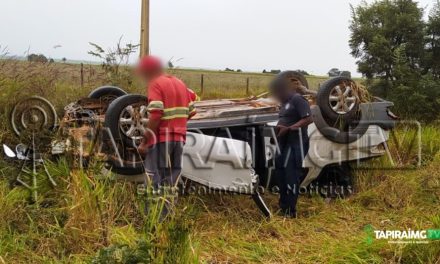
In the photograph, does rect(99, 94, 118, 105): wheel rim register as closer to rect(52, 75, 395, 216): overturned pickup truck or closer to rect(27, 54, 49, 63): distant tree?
rect(52, 75, 395, 216): overturned pickup truck

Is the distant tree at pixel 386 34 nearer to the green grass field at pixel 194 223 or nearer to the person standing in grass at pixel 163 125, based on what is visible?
the green grass field at pixel 194 223

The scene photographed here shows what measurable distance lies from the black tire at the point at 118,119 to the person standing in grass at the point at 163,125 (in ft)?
0.78

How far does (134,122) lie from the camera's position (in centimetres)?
482

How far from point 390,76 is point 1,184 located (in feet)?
30.9

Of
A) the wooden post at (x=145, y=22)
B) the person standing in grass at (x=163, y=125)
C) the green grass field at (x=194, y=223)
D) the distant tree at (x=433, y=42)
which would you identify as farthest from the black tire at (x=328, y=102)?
the distant tree at (x=433, y=42)

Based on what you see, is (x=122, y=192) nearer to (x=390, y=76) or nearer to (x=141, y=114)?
(x=141, y=114)

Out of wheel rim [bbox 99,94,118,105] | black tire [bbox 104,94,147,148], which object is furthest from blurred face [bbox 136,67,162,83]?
wheel rim [bbox 99,94,118,105]

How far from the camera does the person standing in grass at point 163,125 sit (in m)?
4.41

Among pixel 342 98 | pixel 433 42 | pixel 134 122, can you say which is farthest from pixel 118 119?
pixel 433 42

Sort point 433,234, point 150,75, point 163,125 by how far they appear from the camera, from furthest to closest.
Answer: point 150,75 → point 163,125 → point 433,234

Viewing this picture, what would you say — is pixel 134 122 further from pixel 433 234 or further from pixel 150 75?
pixel 433 234

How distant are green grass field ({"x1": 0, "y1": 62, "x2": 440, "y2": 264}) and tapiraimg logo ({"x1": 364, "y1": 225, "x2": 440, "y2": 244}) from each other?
5 centimetres

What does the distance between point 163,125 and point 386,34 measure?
29.0 feet

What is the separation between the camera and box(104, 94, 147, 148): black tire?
4.69m
